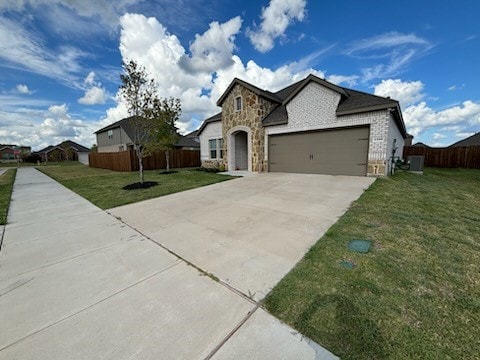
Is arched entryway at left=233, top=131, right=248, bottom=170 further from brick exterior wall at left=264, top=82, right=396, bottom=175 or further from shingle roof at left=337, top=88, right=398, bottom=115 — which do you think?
shingle roof at left=337, top=88, right=398, bottom=115

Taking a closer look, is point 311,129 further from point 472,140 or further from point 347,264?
point 472,140

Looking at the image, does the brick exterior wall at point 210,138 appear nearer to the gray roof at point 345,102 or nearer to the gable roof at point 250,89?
the gable roof at point 250,89

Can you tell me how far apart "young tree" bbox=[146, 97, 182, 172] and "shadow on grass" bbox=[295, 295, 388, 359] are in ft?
35.0

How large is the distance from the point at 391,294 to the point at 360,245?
1249mm

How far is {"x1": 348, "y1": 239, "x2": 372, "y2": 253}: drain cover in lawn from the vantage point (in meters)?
3.36

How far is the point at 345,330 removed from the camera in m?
1.88

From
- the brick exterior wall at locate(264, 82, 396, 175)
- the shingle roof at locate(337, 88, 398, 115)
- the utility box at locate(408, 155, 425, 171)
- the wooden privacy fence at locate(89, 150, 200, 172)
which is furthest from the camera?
the wooden privacy fence at locate(89, 150, 200, 172)

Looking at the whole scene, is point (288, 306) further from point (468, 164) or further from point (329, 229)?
point (468, 164)

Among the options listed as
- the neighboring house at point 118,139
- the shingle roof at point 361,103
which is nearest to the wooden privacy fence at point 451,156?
the shingle roof at point 361,103

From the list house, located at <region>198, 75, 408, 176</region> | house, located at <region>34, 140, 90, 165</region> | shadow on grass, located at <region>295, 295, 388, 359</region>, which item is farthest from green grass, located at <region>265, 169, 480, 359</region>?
house, located at <region>34, 140, 90, 165</region>

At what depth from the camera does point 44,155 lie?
5197cm

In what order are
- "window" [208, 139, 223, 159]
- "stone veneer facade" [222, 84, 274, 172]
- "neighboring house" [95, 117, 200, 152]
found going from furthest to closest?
"neighboring house" [95, 117, 200, 152] → "window" [208, 139, 223, 159] → "stone veneer facade" [222, 84, 274, 172]

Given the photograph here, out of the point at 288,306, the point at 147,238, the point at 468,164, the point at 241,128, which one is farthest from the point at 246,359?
the point at 468,164

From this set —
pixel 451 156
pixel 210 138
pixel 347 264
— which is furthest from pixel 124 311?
pixel 451 156
